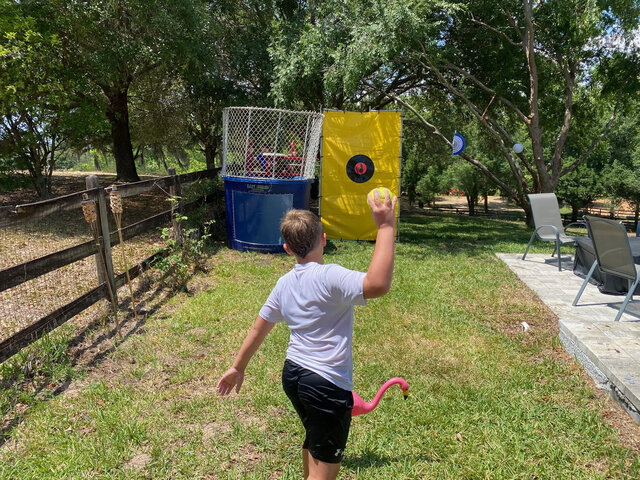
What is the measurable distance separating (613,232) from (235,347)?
3.95m

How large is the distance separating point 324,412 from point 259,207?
6.00 metres

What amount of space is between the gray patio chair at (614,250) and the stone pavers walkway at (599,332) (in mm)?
224

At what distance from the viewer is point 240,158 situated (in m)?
7.75

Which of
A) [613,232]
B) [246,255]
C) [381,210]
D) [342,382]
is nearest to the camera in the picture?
[381,210]

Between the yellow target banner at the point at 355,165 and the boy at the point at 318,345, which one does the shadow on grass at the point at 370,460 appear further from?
the yellow target banner at the point at 355,165

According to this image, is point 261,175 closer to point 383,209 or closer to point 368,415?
point 368,415

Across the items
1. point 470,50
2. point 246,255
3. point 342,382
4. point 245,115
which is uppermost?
point 470,50

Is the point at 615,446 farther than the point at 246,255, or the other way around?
the point at 246,255

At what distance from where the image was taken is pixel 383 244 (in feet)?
5.08

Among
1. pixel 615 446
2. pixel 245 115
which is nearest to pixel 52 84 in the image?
pixel 245 115

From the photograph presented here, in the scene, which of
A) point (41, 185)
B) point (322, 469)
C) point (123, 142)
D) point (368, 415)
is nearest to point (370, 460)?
point (368, 415)

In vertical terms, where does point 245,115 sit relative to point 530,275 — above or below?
above

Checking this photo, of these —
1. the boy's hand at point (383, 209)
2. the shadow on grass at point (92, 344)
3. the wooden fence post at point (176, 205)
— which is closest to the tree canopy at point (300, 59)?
the wooden fence post at point (176, 205)

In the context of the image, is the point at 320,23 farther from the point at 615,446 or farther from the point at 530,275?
the point at 615,446
